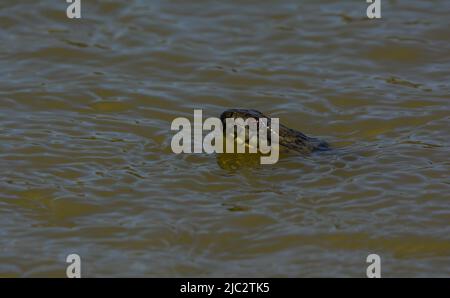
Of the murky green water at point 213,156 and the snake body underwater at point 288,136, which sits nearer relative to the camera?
the murky green water at point 213,156

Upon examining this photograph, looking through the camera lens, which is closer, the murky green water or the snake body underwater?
the murky green water

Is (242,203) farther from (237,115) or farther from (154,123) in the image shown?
(154,123)

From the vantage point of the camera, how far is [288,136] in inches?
295

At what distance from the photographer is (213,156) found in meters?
7.50

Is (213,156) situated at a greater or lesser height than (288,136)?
lesser

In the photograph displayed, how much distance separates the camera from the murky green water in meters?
6.07

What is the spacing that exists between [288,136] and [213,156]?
1.96ft

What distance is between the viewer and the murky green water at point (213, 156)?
19.9 feet

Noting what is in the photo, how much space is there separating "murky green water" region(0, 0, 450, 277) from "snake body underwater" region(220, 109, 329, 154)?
143 mm

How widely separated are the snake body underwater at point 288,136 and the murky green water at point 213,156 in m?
0.14
